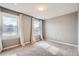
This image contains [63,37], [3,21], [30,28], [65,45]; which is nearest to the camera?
[3,21]

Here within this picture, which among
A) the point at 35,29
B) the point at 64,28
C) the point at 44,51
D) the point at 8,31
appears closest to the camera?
the point at 44,51

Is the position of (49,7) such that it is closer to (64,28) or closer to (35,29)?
(64,28)

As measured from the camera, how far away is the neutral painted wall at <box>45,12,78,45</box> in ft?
8.29

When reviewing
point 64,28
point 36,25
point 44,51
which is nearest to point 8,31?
point 44,51

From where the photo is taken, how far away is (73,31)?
8.48 feet

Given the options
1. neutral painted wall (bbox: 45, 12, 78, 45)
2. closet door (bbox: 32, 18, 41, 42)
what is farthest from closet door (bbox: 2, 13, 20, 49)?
neutral painted wall (bbox: 45, 12, 78, 45)

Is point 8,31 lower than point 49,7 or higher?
lower

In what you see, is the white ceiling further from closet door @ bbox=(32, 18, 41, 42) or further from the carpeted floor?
the carpeted floor

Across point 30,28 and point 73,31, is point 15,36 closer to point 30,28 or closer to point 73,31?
point 30,28

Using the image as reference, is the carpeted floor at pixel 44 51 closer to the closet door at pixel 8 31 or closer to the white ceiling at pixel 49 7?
the closet door at pixel 8 31

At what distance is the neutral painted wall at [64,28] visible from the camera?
2526 millimetres

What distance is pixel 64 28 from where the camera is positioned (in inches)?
111

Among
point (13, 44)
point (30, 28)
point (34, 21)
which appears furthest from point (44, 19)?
point (13, 44)

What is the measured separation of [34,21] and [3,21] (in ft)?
5.57
